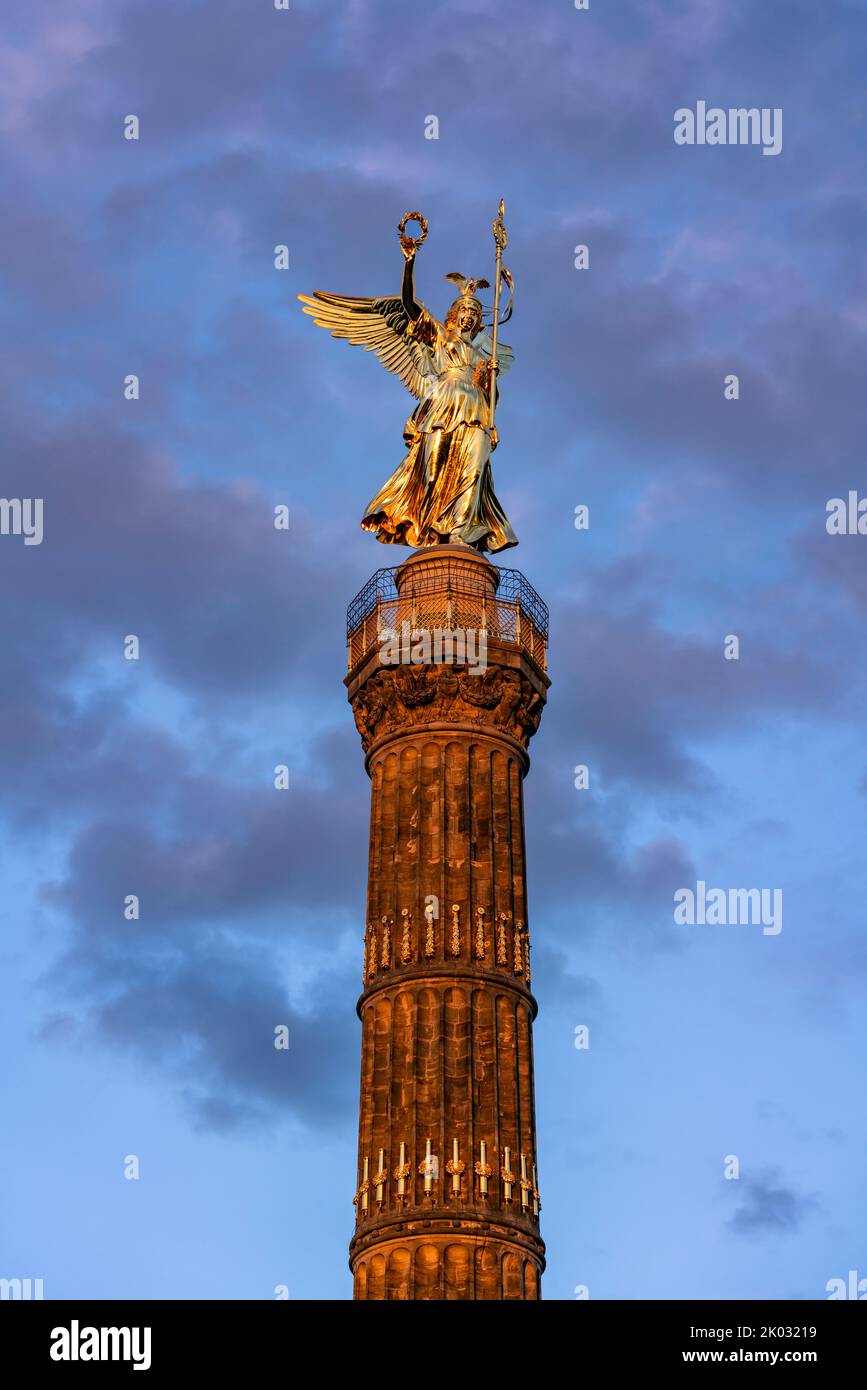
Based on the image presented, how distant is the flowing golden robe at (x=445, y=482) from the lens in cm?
6906

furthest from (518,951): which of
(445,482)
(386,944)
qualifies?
(445,482)

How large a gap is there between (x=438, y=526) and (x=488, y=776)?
8527 millimetres

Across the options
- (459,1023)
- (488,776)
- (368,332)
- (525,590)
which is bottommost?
(459,1023)

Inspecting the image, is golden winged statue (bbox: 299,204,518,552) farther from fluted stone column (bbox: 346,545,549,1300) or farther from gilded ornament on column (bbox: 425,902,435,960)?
gilded ornament on column (bbox: 425,902,435,960)

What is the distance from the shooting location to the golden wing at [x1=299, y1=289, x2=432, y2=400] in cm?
7225

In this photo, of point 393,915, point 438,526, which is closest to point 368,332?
point 438,526

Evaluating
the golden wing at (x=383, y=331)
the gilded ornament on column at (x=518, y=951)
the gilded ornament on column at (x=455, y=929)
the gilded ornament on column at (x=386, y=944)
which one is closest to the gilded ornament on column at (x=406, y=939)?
the gilded ornament on column at (x=386, y=944)

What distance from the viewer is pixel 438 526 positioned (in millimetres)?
68875

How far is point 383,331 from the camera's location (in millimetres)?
72688

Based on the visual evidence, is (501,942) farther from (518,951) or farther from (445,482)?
(445,482)

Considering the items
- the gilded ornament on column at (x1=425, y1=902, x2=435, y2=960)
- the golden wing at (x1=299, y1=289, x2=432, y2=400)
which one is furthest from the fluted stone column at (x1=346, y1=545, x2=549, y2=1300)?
the golden wing at (x1=299, y1=289, x2=432, y2=400)

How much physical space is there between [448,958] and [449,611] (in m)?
10.6

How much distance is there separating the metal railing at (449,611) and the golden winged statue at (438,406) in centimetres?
184
